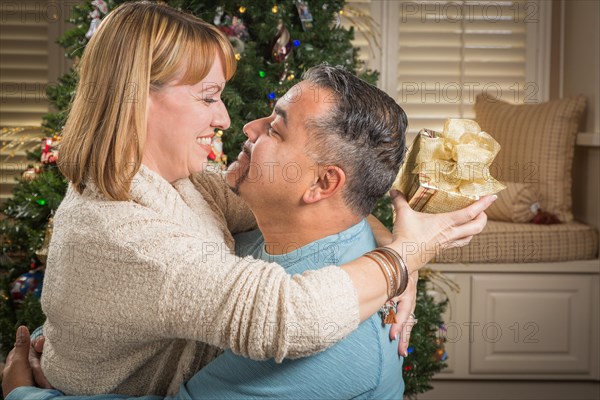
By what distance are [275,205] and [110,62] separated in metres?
A: 0.44

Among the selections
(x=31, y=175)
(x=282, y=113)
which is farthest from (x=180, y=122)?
(x=31, y=175)

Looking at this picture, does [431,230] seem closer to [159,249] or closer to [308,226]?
[308,226]

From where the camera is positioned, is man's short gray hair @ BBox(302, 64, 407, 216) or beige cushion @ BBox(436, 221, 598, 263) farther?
beige cushion @ BBox(436, 221, 598, 263)

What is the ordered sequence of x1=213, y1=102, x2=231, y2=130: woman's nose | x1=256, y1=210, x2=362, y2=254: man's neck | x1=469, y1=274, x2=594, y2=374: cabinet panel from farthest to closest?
x1=469, y1=274, x2=594, y2=374: cabinet panel < x1=213, y1=102, x2=231, y2=130: woman's nose < x1=256, y1=210, x2=362, y2=254: man's neck

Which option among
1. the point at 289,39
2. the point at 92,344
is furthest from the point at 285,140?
the point at 289,39

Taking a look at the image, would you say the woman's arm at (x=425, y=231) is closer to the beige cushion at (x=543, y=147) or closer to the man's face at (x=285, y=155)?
the man's face at (x=285, y=155)

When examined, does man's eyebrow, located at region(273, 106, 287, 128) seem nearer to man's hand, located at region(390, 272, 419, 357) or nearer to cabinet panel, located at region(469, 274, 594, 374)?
man's hand, located at region(390, 272, 419, 357)

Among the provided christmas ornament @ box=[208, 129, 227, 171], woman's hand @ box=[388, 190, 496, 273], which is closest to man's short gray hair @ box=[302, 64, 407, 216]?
woman's hand @ box=[388, 190, 496, 273]

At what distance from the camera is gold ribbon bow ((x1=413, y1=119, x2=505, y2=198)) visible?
1.42 m

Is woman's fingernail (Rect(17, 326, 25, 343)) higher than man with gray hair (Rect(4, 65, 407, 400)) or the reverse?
the reverse

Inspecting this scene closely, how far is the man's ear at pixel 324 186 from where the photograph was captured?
149 cm

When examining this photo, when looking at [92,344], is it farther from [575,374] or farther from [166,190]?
[575,374]

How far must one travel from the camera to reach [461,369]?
3.89 metres

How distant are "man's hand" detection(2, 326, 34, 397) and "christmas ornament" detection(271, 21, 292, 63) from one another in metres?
1.30
